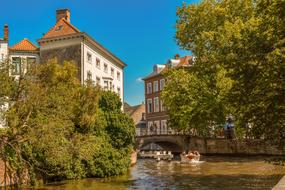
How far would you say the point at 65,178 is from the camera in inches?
952

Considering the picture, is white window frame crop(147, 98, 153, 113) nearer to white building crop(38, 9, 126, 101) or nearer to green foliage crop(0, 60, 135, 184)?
white building crop(38, 9, 126, 101)

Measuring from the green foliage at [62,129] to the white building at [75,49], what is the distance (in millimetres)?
10337

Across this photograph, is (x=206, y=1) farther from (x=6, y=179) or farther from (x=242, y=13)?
(x=6, y=179)

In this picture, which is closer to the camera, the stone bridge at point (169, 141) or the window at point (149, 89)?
the stone bridge at point (169, 141)

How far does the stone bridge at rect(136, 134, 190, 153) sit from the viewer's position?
173 feet

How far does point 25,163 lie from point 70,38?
21625 mm

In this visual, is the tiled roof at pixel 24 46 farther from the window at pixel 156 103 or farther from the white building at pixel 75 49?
the window at pixel 156 103

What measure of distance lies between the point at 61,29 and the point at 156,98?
30334 millimetres

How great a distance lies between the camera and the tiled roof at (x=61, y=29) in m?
41.7

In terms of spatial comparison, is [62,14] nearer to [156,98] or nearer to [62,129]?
[156,98]

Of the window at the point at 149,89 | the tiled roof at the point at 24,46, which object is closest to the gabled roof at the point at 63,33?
the tiled roof at the point at 24,46

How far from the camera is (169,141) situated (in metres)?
55.6

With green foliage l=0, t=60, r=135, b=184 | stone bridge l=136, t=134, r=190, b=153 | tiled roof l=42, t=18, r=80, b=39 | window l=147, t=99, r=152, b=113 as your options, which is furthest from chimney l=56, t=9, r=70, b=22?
window l=147, t=99, r=152, b=113

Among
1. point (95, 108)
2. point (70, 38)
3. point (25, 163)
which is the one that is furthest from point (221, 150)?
point (25, 163)
